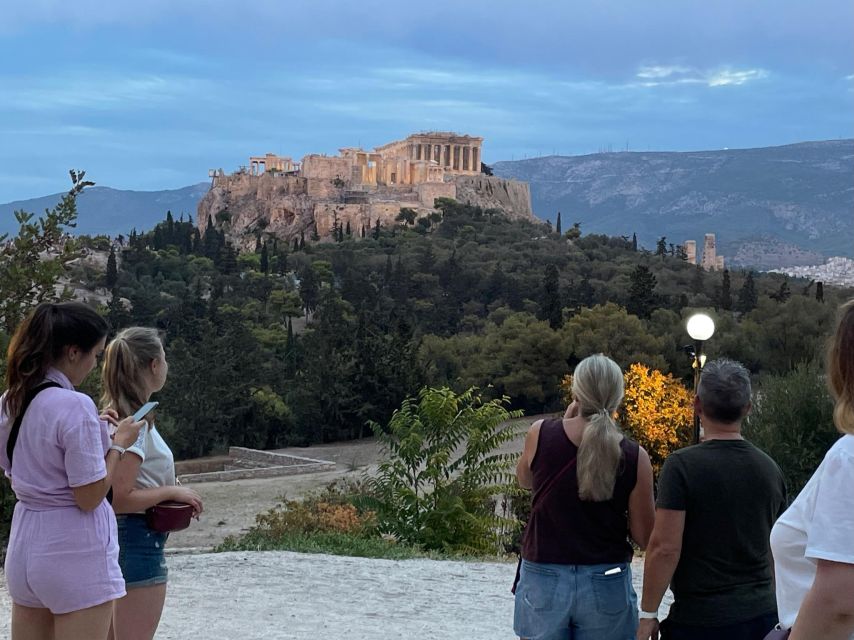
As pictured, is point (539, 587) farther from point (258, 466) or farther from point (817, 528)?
Answer: point (258, 466)

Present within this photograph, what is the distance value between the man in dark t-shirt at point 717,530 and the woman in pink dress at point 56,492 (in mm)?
1731

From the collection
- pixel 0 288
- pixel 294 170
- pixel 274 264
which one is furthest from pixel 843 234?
pixel 0 288

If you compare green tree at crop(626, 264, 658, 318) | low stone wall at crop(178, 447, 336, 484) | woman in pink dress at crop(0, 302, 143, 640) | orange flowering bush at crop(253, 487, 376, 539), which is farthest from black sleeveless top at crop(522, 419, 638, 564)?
green tree at crop(626, 264, 658, 318)

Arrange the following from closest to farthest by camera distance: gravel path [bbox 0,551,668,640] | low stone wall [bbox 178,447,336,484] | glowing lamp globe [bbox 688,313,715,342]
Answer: gravel path [bbox 0,551,668,640]
glowing lamp globe [bbox 688,313,715,342]
low stone wall [bbox 178,447,336,484]

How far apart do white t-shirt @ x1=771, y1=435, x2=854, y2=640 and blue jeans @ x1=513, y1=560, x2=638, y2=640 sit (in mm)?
1320

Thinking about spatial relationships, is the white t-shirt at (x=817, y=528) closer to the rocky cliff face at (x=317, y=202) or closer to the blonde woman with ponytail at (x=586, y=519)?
the blonde woman with ponytail at (x=586, y=519)

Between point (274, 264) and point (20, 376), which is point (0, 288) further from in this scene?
point (274, 264)

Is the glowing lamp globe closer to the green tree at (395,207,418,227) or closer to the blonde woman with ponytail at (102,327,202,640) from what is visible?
the blonde woman with ponytail at (102,327,202,640)


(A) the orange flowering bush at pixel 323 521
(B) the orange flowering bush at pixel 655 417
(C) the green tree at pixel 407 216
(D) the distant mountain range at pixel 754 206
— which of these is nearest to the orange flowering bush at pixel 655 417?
(B) the orange flowering bush at pixel 655 417

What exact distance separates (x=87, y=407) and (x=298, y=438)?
28762 millimetres

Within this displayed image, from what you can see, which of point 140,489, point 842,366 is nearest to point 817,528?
point 842,366

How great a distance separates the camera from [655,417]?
18.0 m

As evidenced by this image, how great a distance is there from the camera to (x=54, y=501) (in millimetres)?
3250

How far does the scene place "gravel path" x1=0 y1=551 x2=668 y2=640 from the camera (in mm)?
6559
